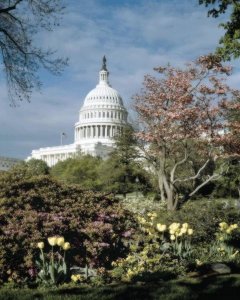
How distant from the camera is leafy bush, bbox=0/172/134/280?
8236mm

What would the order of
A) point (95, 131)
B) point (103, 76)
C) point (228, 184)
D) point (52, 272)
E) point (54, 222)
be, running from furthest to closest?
point (103, 76) → point (95, 131) → point (228, 184) → point (54, 222) → point (52, 272)

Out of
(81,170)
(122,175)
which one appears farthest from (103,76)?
(122,175)

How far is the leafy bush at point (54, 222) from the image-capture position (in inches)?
→ 324

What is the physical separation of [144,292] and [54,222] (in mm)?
2470

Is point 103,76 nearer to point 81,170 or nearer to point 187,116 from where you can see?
point 81,170

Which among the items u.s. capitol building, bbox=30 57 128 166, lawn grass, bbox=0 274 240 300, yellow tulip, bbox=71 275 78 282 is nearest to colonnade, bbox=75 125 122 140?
u.s. capitol building, bbox=30 57 128 166

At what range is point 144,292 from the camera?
272 inches

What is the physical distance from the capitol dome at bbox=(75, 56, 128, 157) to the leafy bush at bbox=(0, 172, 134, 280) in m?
114

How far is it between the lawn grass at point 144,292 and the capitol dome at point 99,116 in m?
117

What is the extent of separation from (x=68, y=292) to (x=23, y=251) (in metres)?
1.57

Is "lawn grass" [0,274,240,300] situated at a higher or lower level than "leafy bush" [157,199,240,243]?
lower

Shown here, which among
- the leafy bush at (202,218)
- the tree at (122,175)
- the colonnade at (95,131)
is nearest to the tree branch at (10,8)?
the leafy bush at (202,218)

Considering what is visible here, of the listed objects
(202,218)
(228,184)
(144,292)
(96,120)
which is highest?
(96,120)

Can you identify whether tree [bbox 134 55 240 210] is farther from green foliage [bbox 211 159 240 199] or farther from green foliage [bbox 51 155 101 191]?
green foliage [bbox 51 155 101 191]
